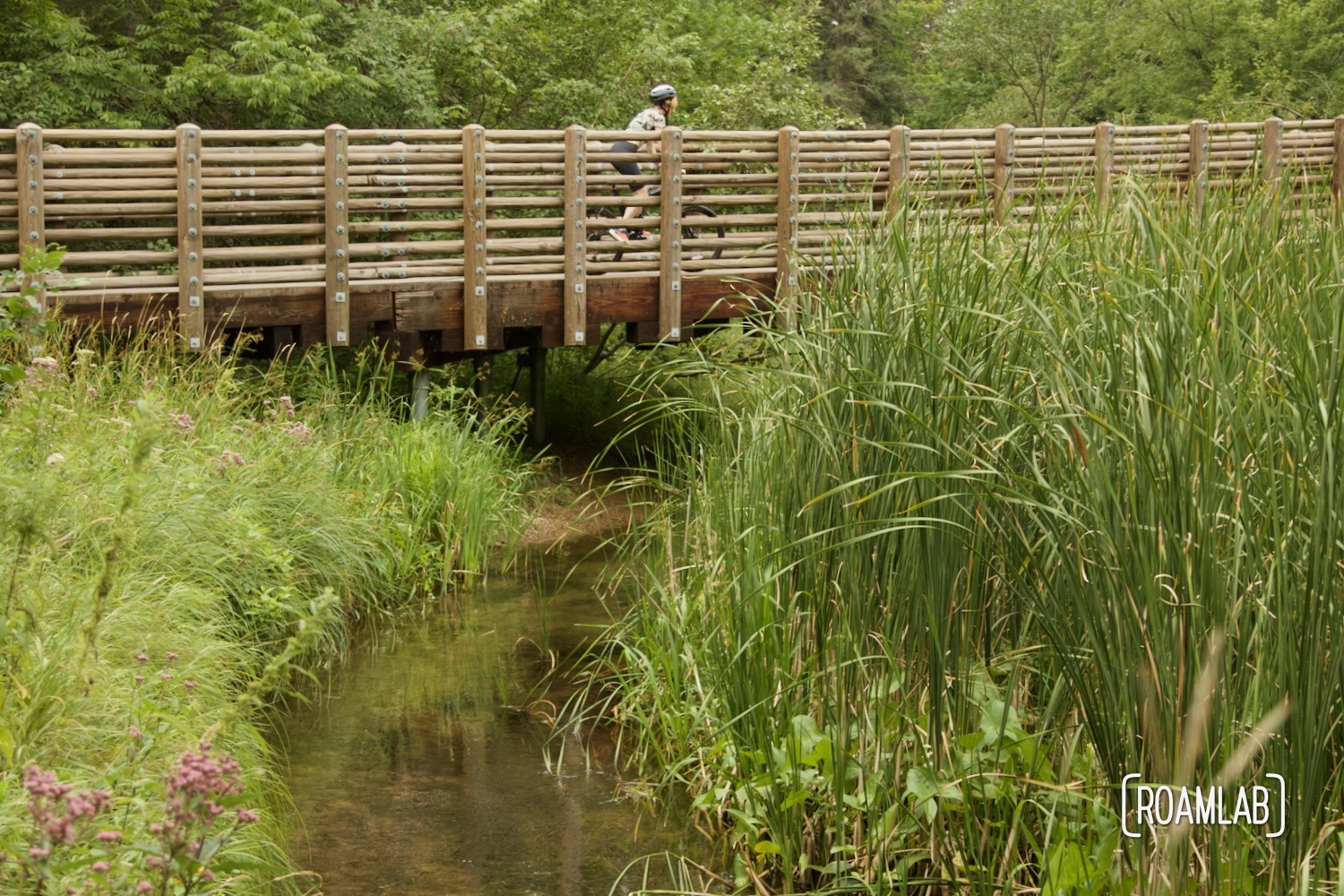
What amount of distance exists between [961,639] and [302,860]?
2.15 metres

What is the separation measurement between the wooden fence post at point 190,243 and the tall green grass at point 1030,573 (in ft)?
14.7

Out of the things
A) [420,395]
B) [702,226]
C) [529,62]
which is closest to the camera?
[420,395]

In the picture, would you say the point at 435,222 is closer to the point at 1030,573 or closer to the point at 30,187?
the point at 30,187

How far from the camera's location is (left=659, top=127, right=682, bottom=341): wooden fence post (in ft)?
35.0

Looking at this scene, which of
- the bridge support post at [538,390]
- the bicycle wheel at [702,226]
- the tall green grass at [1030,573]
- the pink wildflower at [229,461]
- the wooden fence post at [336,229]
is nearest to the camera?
the tall green grass at [1030,573]

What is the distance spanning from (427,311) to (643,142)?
2029mm

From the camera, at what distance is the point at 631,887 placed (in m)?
4.68

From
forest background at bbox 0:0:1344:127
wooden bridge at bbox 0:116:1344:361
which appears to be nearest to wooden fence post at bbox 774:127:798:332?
wooden bridge at bbox 0:116:1344:361

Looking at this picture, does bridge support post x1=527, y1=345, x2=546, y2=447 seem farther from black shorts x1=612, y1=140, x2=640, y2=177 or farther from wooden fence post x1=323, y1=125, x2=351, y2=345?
wooden fence post x1=323, y1=125, x2=351, y2=345

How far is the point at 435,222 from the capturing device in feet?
32.8

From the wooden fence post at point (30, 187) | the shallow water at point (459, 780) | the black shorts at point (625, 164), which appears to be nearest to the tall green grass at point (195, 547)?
the shallow water at point (459, 780)

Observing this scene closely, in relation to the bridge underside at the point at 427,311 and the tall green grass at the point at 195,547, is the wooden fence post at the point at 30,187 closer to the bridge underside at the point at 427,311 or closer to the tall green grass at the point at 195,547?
the bridge underside at the point at 427,311

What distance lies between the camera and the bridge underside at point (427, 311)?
29.4 feet

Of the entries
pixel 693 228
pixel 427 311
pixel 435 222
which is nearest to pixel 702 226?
pixel 693 228
